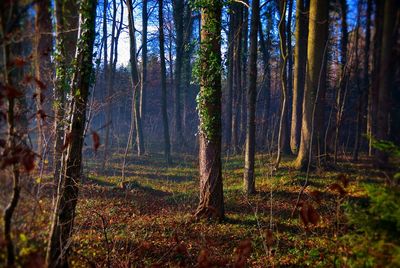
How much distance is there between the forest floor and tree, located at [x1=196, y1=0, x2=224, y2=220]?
1118 millimetres

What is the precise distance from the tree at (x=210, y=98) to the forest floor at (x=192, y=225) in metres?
1.12

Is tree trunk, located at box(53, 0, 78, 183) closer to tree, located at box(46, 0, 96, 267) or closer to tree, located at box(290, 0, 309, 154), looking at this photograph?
tree, located at box(46, 0, 96, 267)

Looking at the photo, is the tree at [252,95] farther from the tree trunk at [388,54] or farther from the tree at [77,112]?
the tree at [77,112]

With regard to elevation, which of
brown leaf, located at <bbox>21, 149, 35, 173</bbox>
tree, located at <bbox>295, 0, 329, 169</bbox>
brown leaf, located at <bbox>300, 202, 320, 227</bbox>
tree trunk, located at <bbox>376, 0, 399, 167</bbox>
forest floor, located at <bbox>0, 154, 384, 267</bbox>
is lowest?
forest floor, located at <bbox>0, 154, 384, 267</bbox>

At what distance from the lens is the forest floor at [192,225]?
4.83 meters

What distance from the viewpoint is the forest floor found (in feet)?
15.8

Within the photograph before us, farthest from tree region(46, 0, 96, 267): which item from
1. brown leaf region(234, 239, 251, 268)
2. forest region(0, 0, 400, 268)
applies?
brown leaf region(234, 239, 251, 268)

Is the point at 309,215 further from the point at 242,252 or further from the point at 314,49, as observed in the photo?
the point at 314,49

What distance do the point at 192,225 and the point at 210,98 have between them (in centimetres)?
338

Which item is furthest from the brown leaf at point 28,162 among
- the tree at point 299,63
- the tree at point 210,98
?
the tree at point 299,63

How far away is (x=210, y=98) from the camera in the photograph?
30.5 ft

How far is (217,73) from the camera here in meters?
9.21

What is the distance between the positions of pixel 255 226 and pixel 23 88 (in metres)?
6.75

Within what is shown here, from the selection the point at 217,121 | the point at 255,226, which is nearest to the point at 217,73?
the point at 217,121
